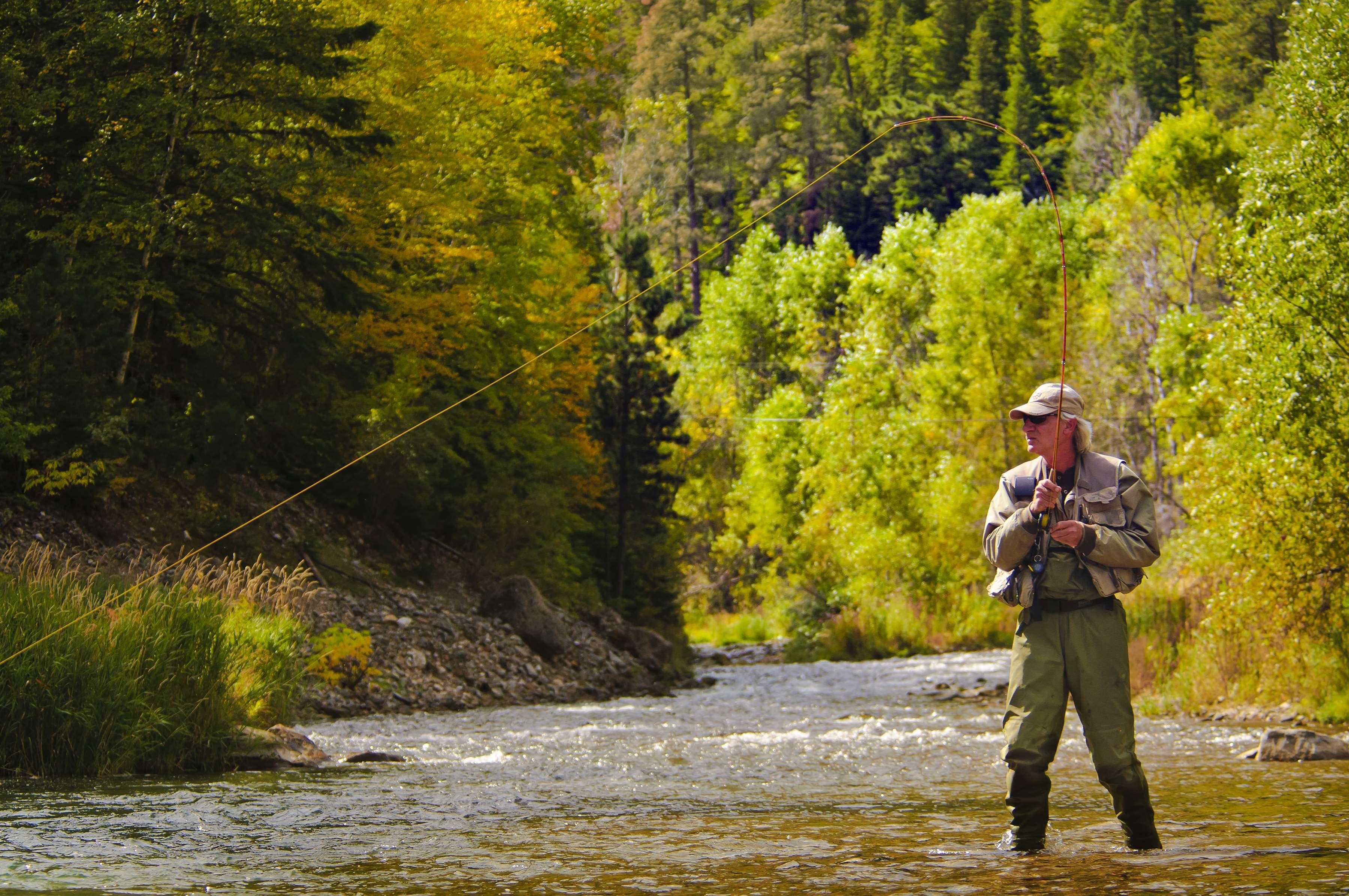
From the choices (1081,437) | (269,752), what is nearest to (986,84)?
(269,752)

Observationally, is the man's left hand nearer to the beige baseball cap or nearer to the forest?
the beige baseball cap

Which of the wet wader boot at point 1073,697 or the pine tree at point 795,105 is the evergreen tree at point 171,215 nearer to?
the wet wader boot at point 1073,697

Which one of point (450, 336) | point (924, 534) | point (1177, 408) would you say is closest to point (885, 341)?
point (924, 534)

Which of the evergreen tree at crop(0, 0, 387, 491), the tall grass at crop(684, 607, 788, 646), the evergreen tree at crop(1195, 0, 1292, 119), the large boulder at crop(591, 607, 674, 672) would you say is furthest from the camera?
the evergreen tree at crop(1195, 0, 1292, 119)

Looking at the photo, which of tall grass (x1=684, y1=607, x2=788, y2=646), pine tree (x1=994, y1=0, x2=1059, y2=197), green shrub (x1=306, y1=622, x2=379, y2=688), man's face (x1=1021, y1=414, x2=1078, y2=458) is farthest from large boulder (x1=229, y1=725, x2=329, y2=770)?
pine tree (x1=994, y1=0, x2=1059, y2=197)

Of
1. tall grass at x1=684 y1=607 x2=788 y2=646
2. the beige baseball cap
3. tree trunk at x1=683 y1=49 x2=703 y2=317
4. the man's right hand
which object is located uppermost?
tree trunk at x1=683 y1=49 x2=703 y2=317

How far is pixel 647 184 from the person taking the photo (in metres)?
69.4

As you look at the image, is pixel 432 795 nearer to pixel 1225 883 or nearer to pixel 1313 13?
pixel 1225 883

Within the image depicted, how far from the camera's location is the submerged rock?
10930 millimetres

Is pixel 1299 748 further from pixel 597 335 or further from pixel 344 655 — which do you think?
pixel 597 335

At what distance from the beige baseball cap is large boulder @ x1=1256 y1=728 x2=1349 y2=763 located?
6.16m

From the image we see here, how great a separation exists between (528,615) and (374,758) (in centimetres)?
1173

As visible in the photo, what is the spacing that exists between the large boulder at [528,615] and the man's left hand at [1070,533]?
1752cm

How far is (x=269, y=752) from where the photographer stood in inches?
396
